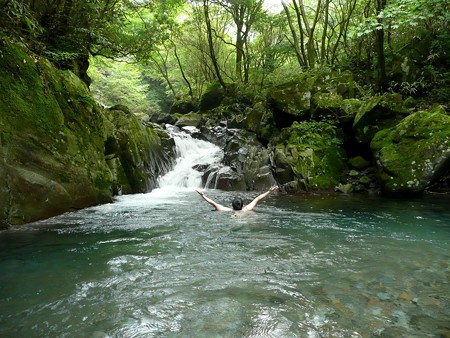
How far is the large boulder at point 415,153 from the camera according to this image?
871cm

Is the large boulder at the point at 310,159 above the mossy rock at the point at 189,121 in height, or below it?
below

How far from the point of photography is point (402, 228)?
19.8 ft

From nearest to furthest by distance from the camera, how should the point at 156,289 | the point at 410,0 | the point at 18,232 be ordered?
the point at 156,289
the point at 18,232
the point at 410,0

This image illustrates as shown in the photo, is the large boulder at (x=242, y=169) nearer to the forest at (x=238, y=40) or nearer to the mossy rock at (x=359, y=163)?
the mossy rock at (x=359, y=163)

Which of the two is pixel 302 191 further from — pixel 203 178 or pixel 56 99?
pixel 56 99

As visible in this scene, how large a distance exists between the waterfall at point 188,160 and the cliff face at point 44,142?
4.47 m

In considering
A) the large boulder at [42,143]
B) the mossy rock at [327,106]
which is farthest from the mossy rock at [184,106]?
the large boulder at [42,143]

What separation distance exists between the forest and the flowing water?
367 centimetres

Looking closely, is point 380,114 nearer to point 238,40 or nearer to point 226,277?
point 226,277

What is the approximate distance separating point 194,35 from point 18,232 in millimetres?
19195

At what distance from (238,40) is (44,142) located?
633 inches

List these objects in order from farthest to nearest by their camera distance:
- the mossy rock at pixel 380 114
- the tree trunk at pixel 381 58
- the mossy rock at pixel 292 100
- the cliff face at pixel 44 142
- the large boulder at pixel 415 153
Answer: the mossy rock at pixel 292 100 → the tree trunk at pixel 381 58 → the mossy rock at pixel 380 114 → the large boulder at pixel 415 153 → the cliff face at pixel 44 142

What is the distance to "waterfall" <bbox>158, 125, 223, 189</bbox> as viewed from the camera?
12890mm

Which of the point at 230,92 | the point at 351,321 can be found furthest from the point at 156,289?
the point at 230,92
